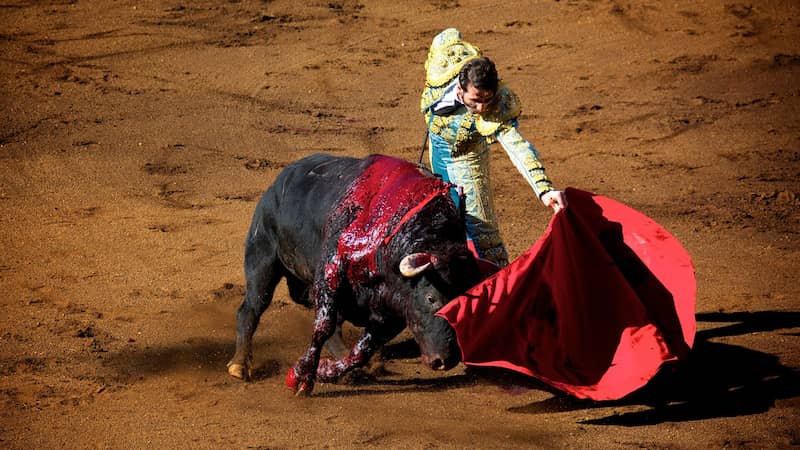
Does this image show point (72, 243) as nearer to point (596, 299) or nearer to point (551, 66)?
point (596, 299)

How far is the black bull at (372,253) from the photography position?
5254 millimetres

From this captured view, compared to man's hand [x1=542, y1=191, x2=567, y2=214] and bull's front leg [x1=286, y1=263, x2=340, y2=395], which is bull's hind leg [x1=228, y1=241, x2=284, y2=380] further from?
man's hand [x1=542, y1=191, x2=567, y2=214]

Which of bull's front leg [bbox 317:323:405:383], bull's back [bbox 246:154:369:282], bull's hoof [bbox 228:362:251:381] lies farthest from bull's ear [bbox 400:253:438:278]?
bull's hoof [bbox 228:362:251:381]

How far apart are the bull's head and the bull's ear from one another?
88mm

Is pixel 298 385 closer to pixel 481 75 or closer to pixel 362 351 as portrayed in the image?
pixel 362 351

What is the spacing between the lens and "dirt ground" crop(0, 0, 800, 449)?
549 cm

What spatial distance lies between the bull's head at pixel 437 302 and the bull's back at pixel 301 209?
0.69 meters

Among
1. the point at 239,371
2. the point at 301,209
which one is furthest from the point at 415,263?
the point at 239,371

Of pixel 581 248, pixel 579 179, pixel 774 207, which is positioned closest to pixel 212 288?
→ pixel 581 248

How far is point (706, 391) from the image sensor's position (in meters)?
5.75

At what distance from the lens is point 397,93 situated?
35.4ft

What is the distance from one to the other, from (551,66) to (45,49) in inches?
225

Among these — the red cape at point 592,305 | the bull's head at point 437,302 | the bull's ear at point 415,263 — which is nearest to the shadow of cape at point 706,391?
the red cape at point 592,305

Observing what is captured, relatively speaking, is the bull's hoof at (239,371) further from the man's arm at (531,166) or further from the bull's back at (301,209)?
the man's arm at (531,166)
